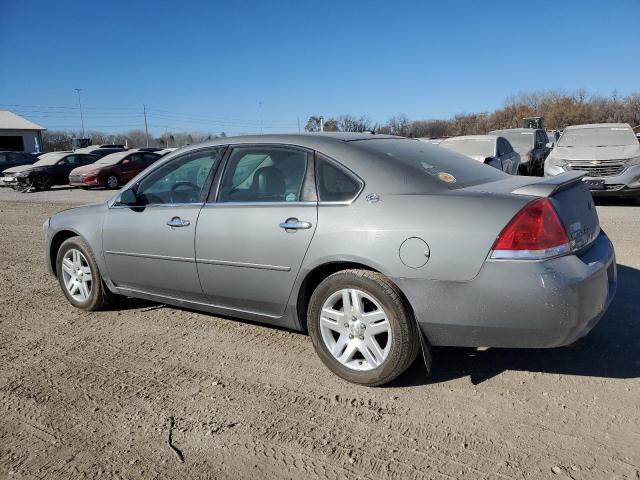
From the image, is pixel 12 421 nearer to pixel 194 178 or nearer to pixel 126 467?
pixel 126 467

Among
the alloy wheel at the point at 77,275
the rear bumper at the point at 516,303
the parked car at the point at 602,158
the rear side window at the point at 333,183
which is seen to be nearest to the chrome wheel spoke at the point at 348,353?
the rear bumper at the point at 516,303

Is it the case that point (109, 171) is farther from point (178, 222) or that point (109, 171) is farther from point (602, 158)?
point (178, 222)

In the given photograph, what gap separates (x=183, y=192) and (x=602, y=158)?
943 centimetres

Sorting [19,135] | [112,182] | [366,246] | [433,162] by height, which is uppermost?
[19,135]

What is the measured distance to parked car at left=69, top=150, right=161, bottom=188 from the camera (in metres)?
21.0

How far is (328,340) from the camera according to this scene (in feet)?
11.5

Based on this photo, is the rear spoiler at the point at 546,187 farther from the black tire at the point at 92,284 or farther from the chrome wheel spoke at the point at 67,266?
the chrome wheel spoke at the point at 67,266

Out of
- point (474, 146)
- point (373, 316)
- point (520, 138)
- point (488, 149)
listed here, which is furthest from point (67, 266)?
point (520, 138)

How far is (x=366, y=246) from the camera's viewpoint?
323cm

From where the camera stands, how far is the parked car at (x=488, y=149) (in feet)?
38.6

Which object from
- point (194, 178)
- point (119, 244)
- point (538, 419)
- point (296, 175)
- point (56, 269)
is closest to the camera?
Answer: point (538, 419)

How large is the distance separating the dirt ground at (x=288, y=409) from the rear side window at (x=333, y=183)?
1.17 m

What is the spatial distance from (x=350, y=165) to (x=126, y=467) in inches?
84.2

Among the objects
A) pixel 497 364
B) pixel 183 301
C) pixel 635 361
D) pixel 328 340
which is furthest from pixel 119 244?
pixel 635 361
